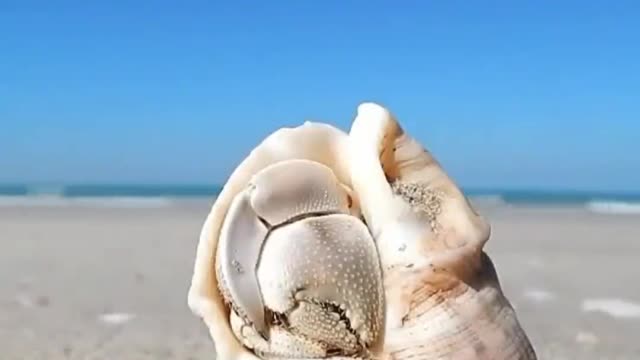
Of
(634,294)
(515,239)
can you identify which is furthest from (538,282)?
(515,239)

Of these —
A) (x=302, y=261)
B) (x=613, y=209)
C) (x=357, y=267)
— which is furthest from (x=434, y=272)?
(x=613, y=209)

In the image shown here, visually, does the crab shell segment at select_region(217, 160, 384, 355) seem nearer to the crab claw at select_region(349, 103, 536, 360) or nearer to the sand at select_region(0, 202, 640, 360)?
the crab claw at select_region(349, 103, 536, 360)

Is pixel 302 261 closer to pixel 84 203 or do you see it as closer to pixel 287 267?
pixel 287 267

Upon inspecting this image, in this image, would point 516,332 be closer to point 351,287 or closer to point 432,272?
point 432,272

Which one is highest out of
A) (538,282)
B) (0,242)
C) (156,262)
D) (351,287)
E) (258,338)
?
(351,287)

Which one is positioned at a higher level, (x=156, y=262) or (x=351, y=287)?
(x=351, y=287)

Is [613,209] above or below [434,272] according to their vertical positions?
below


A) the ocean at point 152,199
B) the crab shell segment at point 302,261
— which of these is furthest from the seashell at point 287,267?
the ocean at point 152,199
